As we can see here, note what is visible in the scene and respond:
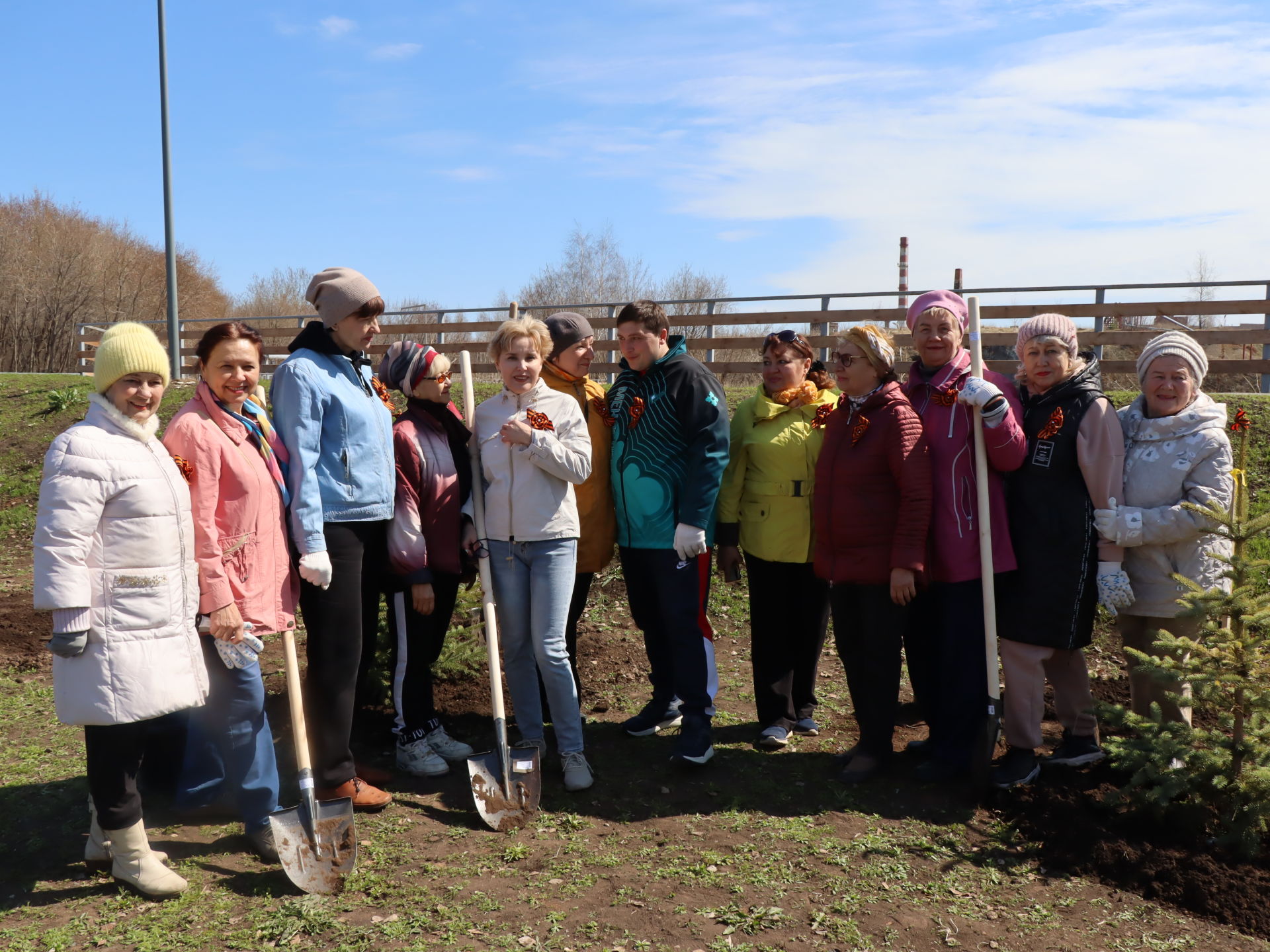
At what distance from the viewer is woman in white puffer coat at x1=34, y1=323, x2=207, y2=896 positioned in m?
3.09

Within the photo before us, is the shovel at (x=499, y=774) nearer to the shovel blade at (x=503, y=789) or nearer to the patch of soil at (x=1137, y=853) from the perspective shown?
the shovel blade at (x=503, y=789)

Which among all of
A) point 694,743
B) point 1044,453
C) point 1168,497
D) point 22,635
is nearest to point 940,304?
point 1044,453

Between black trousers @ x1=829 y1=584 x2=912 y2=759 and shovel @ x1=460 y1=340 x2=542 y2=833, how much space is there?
5.04 feet

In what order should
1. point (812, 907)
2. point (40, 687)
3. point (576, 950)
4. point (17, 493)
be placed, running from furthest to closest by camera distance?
point (17, 493), point (40, 687), point (812, 907), point (576, 950)

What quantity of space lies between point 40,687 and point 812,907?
15.8 feet

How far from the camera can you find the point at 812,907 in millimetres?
3357

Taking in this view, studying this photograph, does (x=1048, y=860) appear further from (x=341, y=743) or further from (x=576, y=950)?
(x=341, y=743)

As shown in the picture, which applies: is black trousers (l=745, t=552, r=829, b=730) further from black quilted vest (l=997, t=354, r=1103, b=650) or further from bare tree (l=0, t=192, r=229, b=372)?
bare tree (l=0, t=192, r=229, b=372)

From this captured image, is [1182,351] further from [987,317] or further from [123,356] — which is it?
[987,317]

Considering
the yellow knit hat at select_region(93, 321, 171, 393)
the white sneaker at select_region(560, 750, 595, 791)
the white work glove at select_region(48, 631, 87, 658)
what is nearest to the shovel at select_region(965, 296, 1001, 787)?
the white sneaker at select_region(560, 750, 595, 791)

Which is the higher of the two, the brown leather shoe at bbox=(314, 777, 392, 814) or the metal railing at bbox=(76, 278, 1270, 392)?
the metal railing at bbox=(76, 278, 1270, 392)

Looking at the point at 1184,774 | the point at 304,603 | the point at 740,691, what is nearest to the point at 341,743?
the point at 304,603

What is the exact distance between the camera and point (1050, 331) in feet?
14.0

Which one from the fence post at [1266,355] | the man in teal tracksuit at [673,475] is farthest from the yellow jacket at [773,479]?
the fence post at [1266,355]
